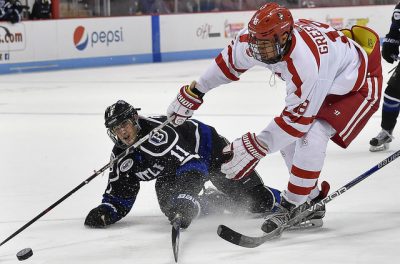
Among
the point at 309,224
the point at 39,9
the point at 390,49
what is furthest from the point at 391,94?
the point at 39,9

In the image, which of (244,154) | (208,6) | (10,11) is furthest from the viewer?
(208,6)

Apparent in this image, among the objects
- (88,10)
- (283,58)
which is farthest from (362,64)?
(88,10)

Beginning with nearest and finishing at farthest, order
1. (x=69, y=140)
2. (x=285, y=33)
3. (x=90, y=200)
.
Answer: (x=285, y=33) → (x=90, y=200) → (x=69, y=140)

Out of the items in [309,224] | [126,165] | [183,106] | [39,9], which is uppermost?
[183,106]

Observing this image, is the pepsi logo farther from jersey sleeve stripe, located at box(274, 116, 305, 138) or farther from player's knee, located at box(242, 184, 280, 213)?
jersey sleeve stripe, located at box(274, 116, 305, 138)

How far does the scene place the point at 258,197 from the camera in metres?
3.86

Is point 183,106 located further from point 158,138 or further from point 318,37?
point 318,37

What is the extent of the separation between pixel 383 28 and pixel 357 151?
8.79 meters

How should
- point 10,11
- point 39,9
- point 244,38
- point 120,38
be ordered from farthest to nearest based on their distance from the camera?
point 120,38, point 39,9, point 10,11, point 244,38

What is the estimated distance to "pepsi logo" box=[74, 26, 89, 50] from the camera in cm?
1158

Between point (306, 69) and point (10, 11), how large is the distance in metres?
8.14

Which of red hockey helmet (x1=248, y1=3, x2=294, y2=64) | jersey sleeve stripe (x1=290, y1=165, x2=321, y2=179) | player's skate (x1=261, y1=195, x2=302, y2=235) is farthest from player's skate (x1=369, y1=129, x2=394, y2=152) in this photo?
red hockey helmet (x1=248, y1=3, x2=294, y2=64)

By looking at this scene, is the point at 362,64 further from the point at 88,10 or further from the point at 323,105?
the point at 88,10

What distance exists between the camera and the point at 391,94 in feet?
18.2
